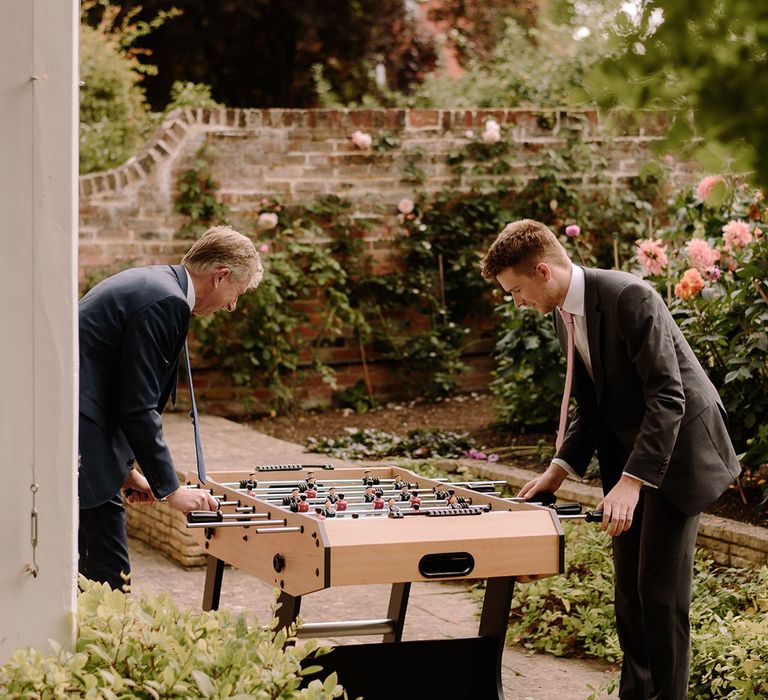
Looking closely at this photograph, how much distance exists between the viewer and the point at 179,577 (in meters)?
6.56

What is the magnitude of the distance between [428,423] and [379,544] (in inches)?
228

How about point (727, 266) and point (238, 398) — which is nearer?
point (727, 266)

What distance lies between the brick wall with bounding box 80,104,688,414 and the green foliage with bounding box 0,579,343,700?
6686 millimetres

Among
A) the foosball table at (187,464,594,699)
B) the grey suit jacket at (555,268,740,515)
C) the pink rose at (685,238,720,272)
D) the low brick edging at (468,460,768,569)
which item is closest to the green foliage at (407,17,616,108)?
the pink rose at (685,238,720,272)

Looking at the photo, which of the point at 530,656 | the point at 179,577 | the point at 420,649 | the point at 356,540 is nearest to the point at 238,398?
the point at 179,577

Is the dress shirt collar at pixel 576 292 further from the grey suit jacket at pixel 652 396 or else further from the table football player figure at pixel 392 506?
the table football player figure at pixel 392 506

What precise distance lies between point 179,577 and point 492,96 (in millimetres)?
6205

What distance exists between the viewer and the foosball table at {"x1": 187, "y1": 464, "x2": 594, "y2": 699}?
3.54 metres

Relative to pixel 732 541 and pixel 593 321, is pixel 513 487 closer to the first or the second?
pixel 732 541

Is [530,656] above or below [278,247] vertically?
below

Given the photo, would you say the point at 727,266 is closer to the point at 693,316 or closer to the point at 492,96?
the point at 693,316

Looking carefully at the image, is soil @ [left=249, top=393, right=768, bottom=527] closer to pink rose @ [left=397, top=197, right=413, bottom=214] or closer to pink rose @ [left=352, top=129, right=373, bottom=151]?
pink rose @ [left=397, top=197, right=413, bottom=214]

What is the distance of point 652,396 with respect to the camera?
389cm

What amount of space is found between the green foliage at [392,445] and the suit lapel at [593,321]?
403 cm
